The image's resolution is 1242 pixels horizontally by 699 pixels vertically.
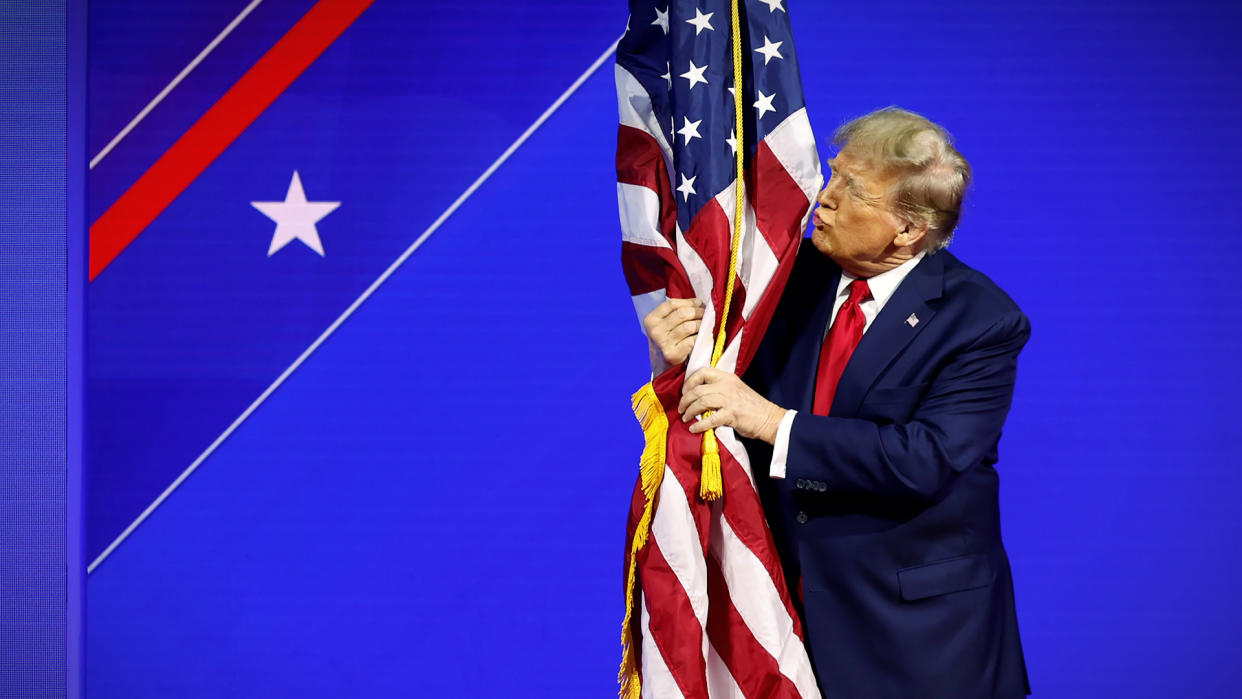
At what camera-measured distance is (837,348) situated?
5.57 ft

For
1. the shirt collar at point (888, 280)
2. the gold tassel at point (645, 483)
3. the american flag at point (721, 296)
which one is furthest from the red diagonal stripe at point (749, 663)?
the shirt collar at point (888, 280)

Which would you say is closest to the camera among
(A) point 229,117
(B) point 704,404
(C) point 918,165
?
(B) point 704,404

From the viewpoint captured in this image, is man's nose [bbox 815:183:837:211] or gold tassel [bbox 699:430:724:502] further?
man's nose [bbox 815:183:837:211]

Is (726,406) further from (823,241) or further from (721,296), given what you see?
(823,241)

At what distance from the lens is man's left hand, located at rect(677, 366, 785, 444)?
1.55m

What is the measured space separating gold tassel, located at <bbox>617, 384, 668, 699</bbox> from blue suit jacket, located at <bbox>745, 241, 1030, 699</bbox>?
192 mm

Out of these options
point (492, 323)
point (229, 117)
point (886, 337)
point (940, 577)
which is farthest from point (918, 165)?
point (229, 117)

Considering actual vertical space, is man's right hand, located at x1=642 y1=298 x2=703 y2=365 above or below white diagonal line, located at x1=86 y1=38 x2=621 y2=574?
below

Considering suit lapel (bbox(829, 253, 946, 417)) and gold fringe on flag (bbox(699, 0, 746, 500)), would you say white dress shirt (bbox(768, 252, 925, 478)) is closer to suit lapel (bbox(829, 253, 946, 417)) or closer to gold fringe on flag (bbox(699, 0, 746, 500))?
suit lapel (bbox(829, 253, 946, 417))

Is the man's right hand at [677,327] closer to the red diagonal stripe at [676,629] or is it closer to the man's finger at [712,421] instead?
the man's finger at [712,421]

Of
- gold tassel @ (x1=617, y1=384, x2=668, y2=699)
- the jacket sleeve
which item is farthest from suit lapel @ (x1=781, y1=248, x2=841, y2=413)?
gold tassel @ (x1=617, y1=384, x2=668, y2=699)

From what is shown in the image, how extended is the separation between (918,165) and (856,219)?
12cm

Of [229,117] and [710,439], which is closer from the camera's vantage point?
[710,439]

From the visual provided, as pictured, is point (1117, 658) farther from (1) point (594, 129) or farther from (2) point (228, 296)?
(2) point (228, 296)
